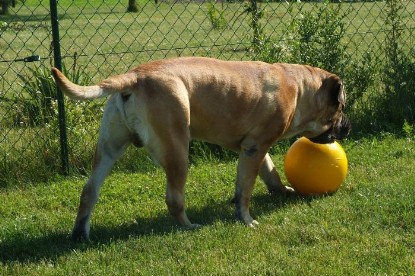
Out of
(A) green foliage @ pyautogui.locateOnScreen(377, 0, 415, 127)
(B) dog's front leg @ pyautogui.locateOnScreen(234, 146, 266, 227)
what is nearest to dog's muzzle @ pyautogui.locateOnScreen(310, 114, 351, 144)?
(B) dog's front leg @ pyautogui.locateOnScreen(234, 146, 266, 227)

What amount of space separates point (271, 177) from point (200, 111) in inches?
50.9

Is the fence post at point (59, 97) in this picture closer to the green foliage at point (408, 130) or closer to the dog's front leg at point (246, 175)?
the dog's front leg at point (246, 175)

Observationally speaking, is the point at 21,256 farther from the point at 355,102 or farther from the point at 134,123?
the point at 355,102

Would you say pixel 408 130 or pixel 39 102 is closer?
pixel 39 102

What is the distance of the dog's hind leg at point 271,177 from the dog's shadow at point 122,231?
76mm

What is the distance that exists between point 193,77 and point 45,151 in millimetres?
2353

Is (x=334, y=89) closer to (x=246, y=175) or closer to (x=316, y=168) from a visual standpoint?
(x=316, y=168)

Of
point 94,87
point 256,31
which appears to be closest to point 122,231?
point 94,87

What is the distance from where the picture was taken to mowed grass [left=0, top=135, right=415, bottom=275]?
475 centimetres

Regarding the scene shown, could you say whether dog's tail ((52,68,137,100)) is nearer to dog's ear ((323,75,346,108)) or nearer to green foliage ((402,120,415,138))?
dog's ear ((323,75,346,108))

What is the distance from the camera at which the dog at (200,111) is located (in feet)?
16.7

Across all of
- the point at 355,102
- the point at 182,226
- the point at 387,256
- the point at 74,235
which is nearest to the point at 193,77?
the point at 182,226

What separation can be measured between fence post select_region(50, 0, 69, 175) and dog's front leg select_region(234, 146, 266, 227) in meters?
2.09

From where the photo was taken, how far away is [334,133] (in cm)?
643
